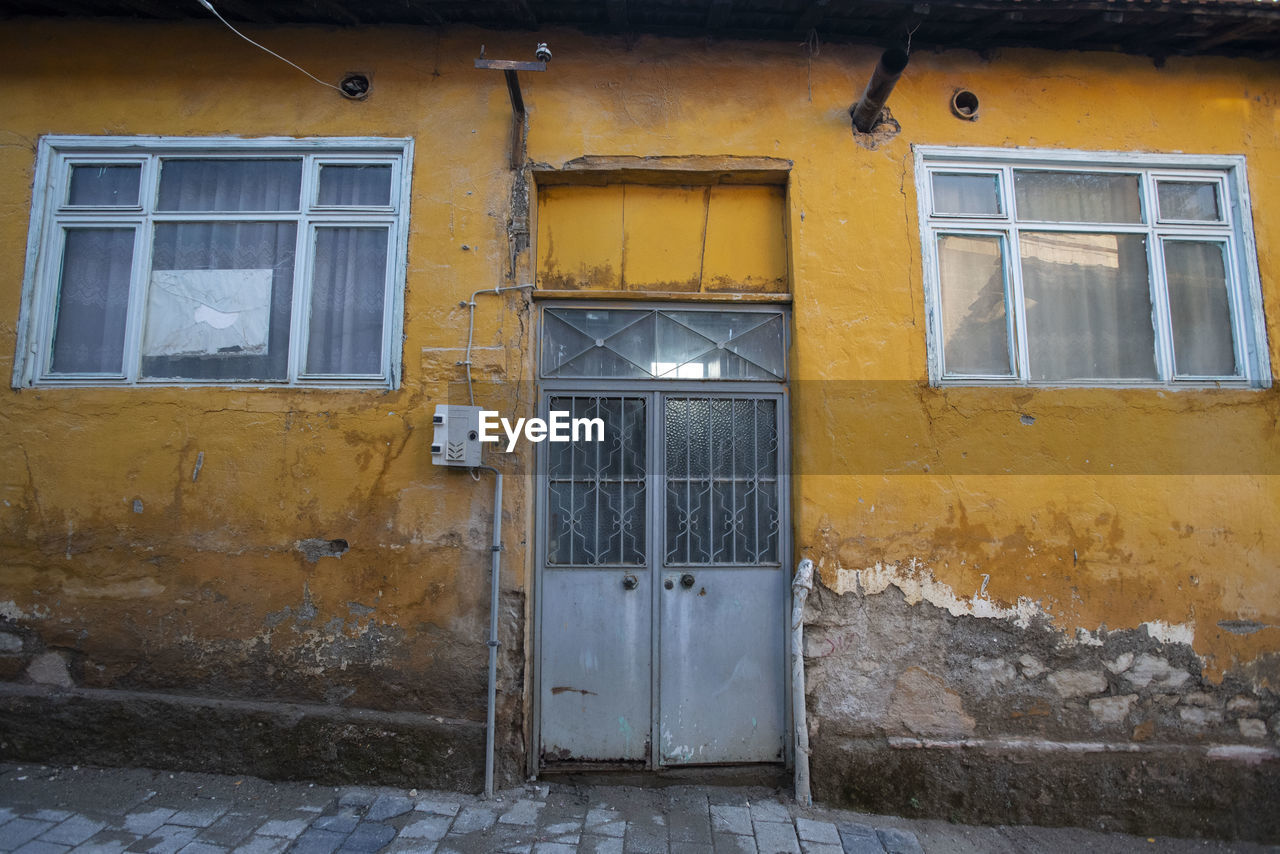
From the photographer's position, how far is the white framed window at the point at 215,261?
425 cm

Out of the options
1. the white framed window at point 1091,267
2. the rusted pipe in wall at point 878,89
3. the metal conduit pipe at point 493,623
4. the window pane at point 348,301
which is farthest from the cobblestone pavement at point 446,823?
the rusted pipe in wall at point 878,89

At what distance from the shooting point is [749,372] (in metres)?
4.40

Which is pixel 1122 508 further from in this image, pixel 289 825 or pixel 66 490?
pixel 66 490

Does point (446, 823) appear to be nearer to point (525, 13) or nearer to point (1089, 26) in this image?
point (525, 13)

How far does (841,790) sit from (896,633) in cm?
93

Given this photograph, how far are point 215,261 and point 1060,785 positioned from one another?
19.4ft

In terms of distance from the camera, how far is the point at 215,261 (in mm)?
4359

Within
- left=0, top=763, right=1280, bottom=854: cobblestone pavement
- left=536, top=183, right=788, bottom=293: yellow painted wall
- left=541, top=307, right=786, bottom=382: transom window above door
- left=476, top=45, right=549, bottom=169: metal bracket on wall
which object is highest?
left=476, top=45, right=549, bottom=169: metal bracket on wall

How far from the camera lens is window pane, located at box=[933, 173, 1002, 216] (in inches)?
174

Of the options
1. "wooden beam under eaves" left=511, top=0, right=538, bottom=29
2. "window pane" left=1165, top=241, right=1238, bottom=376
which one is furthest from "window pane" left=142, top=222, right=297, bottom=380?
"window pane" left=1165, top=241, right=1238, bottom=376

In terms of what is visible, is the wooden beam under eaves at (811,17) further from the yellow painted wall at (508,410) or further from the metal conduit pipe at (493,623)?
the metal conduit pipe at (493,623)

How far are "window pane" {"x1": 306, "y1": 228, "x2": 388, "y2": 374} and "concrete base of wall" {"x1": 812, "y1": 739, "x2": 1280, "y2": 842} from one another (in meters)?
3.59

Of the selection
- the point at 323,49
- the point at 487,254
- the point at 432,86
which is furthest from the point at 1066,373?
the point at 323,49

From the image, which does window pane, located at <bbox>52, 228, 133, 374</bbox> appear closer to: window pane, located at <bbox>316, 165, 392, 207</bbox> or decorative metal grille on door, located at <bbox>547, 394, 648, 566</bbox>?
window pane, located at <bbox>316, 165, 392, 207</bbox>
